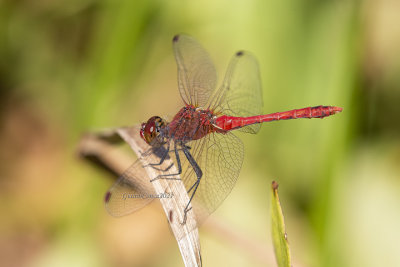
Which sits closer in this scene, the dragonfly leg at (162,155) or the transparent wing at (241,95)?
the dragonfly leg at (162,155)

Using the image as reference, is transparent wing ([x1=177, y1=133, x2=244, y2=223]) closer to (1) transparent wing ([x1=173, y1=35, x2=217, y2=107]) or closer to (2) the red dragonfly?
(2) the red dragonfly

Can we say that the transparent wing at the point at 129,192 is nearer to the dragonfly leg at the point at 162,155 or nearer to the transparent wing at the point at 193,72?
the dragonfly leg at the point at 162,155

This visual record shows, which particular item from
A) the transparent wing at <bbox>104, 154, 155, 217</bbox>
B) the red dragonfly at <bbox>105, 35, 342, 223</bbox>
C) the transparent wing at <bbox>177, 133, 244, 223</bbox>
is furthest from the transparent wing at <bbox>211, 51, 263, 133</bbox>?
the transparent wing at <bbox>104, 154, 155, 217</bbox>

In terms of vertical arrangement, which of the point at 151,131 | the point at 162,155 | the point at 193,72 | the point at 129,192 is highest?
the point at 193,72

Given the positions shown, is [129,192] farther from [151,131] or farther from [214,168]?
[214,168]

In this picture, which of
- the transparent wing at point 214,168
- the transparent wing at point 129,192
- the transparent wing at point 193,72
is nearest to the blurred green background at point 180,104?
the transparent wing at point 193,72

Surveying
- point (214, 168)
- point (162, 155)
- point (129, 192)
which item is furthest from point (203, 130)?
point (129, 192)

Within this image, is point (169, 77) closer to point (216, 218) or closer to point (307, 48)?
point (307, 48)
